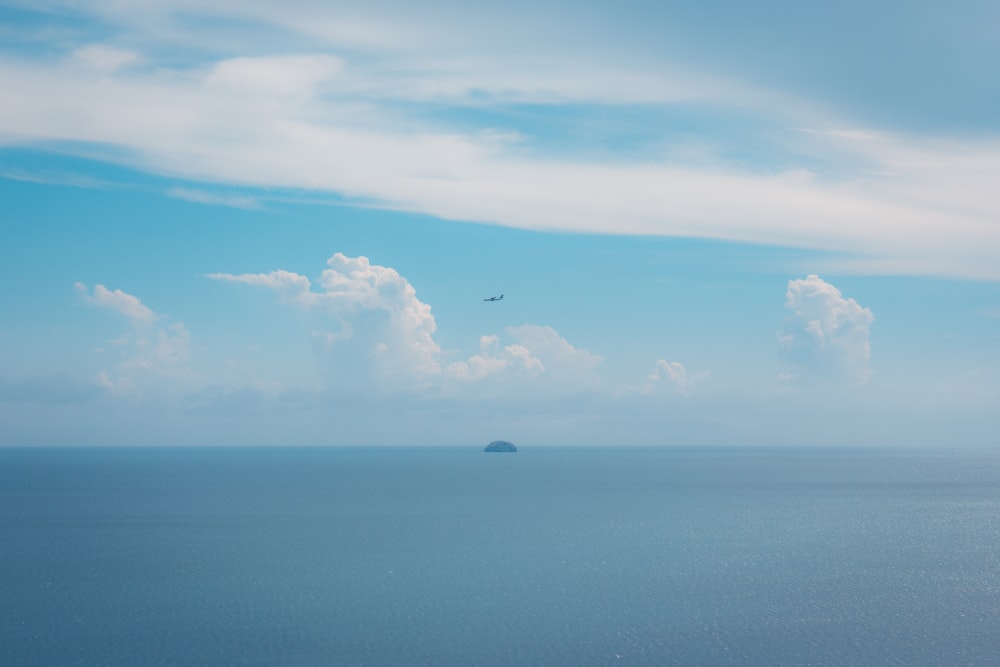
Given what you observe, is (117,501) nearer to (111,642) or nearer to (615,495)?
(615,495)

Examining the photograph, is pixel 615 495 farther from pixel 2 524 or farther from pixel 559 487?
pixel 2 524

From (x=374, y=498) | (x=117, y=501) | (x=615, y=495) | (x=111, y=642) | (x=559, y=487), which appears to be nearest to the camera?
(x=111, y=642)

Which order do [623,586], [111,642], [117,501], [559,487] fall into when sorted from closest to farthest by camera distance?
[111,642] < [623,586] < [117,501] < [559,487]

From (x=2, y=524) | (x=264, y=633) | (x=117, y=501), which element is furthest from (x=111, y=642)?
(x=117, y=501)

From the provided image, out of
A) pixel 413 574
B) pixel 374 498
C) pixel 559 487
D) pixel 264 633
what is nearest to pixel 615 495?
pixel 559 487

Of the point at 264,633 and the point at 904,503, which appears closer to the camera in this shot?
the point at 264,633

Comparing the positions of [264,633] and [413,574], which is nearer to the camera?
[264,633]
